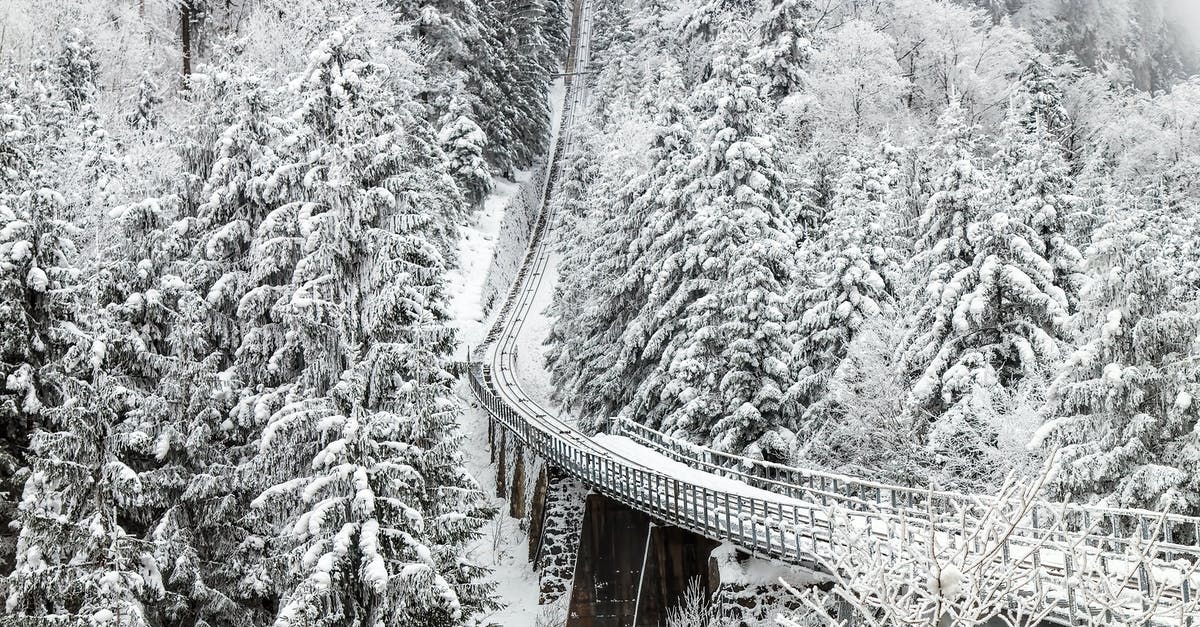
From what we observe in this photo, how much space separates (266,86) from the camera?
23422mm

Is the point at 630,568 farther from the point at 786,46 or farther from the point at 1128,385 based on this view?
the point at 786,46

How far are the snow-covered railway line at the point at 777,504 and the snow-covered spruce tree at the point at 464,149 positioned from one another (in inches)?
544

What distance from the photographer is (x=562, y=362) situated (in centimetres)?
4097

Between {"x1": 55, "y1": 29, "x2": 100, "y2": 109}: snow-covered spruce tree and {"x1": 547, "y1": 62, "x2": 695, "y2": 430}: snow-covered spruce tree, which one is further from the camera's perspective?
{"x1": 55, "y1": 29, "x2": 100, "y2": 109}: snow-covered spruce tree

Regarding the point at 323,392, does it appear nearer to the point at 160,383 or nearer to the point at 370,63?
the point at 160,383

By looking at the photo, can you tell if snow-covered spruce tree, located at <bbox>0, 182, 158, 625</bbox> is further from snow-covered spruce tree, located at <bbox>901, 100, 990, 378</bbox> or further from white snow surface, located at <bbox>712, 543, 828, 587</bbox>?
snow-covered spruce tree, located at <bbox>901, 100, 990, 378</bbox>

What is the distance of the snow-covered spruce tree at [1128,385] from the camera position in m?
19.9

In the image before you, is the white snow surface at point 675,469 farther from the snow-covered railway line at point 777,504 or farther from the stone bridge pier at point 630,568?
the stone bridge pier at point 630,568

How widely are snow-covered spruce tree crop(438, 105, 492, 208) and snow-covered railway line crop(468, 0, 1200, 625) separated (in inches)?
544

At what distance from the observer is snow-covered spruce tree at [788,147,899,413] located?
86.5ft

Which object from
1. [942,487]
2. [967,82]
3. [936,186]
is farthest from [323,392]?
[967,82]

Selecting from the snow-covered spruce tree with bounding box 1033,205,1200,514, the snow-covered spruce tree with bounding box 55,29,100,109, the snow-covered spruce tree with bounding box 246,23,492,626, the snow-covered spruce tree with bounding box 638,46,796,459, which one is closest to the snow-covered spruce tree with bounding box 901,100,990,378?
the snow-covered spruce tree with bounding box 638,46,796,459

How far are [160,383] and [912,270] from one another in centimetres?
2016

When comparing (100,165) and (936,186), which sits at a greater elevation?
(936,186)
